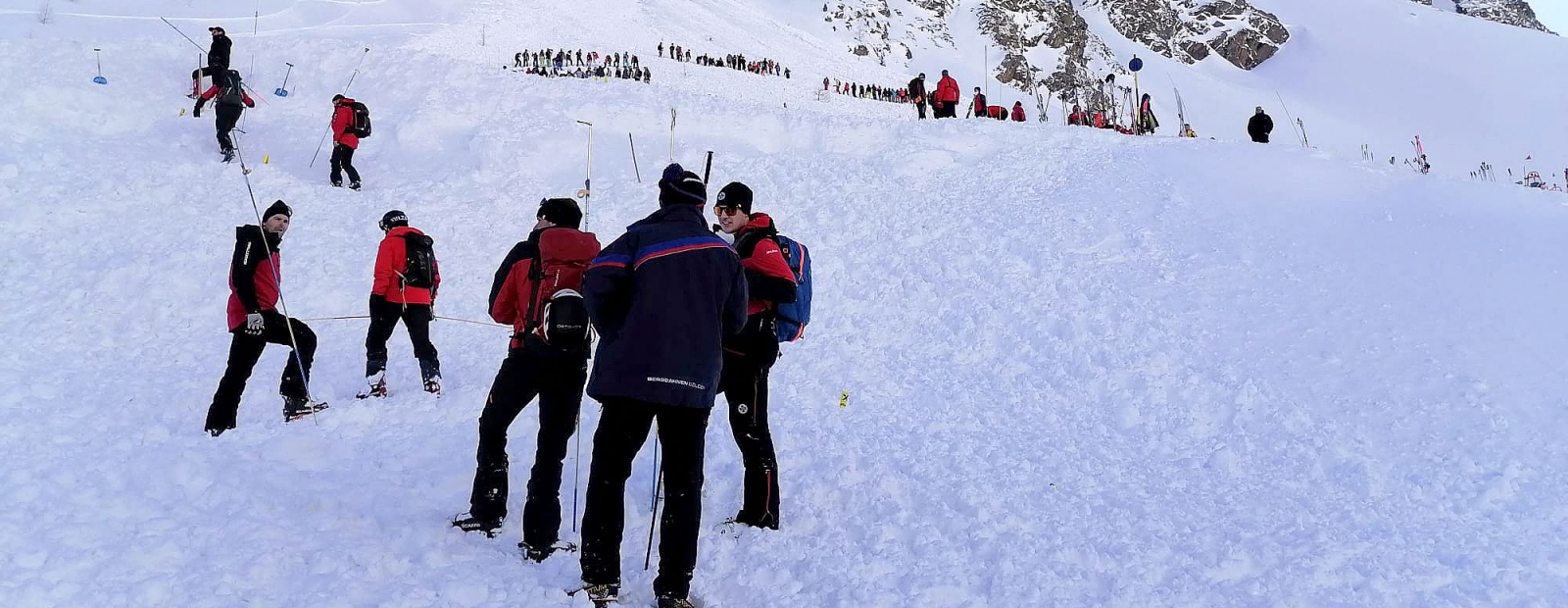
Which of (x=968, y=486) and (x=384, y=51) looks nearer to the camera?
(x=968, y=486)

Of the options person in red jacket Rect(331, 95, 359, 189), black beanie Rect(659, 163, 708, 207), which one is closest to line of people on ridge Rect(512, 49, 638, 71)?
person in red jacket Rect(331, 95, 359, 189)

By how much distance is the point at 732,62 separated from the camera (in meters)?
41.8

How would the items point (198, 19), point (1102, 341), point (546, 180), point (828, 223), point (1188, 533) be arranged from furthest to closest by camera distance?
1. point (198, 19)
2. point (546, 180)
3. point (828, 223)
4. point (1102, 341)
5. point (1188, 533)

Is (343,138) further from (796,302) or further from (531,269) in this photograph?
(796,302)

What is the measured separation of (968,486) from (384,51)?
16.3 m

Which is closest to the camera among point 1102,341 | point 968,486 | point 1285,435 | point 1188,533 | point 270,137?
point 1188,533

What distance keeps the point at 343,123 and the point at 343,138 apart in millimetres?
220

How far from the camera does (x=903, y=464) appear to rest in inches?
229

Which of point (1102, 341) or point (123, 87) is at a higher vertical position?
point (123, 87)

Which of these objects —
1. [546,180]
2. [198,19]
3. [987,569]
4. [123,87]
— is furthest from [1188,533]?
[198,19]

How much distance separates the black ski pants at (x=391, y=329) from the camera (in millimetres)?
7191

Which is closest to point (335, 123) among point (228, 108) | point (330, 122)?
point (228, 108)

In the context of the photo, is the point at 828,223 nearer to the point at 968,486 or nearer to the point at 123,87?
the point at 968,486

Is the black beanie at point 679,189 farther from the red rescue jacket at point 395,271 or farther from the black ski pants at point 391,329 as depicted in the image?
the black ski pants at point 391,329
